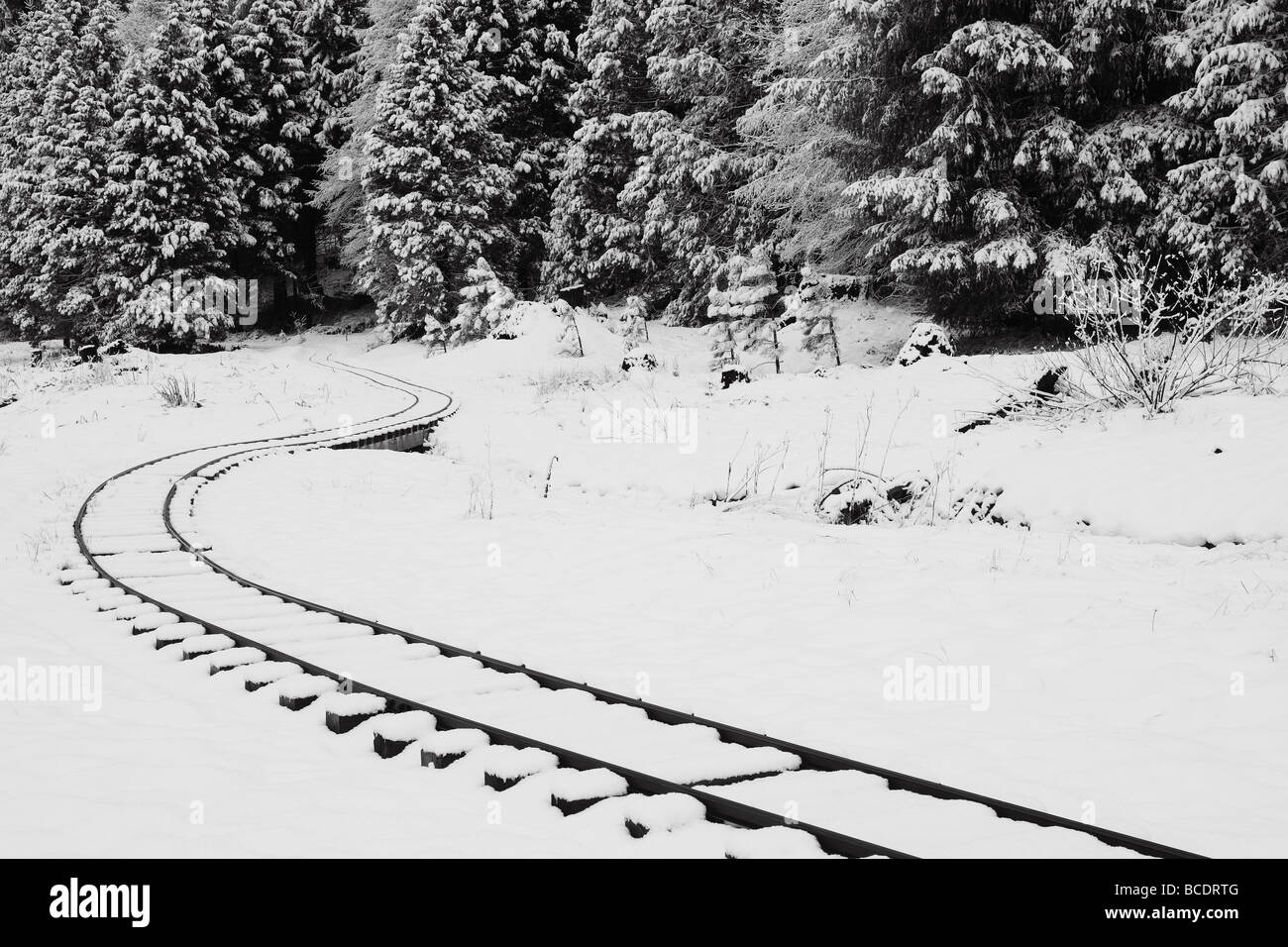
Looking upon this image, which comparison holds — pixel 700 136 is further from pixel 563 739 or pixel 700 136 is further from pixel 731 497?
pixel 563 739

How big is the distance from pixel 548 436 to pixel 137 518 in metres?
6.95

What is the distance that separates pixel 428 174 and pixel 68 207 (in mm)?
14459

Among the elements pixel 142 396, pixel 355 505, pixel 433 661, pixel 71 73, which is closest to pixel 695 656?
pixel 433 661

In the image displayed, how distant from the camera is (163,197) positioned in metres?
32.4

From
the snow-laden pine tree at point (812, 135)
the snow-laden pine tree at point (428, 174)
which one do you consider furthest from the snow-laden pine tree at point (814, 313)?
the snow-laden pine tree at point (428, 174)

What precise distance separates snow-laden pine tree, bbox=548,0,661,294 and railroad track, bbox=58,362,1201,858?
910 inches

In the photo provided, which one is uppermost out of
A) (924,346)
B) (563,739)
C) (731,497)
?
(924,346)

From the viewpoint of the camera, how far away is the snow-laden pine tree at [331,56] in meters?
38.8

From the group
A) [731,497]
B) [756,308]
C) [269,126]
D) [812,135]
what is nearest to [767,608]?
[731,497]

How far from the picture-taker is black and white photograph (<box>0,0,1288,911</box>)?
12.1 ft

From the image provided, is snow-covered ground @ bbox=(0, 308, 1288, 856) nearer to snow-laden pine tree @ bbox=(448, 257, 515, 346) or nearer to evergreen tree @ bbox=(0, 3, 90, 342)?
snow-laden pine tree @ bbox=(448, 257, 515, 346)

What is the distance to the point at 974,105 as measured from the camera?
16328 millimetres

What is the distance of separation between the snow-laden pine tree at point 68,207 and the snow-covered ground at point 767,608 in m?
22.7

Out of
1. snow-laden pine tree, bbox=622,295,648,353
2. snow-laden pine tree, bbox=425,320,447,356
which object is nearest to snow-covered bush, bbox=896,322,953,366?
snow-laden pine tree, bbox=622,295,648,353
